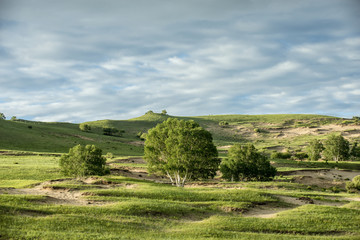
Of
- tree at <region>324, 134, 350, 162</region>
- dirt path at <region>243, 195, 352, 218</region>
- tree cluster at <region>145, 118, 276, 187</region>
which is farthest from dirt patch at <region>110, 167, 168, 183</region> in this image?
tree at <region>324, 134, 350, 162</region>

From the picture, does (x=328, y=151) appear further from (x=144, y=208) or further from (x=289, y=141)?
(x=144, y=208)

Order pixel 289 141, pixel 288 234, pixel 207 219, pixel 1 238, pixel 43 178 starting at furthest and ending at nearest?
pixel 289 141
pixel 43 178
pixel 207 219
pixel 288 234
pixel 1 238

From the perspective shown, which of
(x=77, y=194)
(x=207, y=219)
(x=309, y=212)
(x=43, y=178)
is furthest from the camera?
(x=43, y=178)

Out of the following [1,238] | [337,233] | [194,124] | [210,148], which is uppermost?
[194,124]

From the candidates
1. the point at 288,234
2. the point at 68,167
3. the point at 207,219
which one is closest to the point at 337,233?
the point at 288,234

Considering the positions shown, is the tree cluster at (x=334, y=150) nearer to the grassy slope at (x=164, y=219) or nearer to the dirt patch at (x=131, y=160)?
the dirt patch at (x=131, y=160)

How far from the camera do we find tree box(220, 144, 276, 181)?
61750mm

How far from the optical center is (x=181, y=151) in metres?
50.0

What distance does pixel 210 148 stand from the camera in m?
51.9

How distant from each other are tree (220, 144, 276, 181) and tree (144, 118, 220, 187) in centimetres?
963

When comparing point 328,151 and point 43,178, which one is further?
point 328,151

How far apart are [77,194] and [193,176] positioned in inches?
918

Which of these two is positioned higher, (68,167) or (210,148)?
(210,148)

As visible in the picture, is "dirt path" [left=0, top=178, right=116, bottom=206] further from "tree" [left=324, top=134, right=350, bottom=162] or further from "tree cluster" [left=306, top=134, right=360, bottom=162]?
"tree" [left=324, top=134, right=350, bottom=162]
